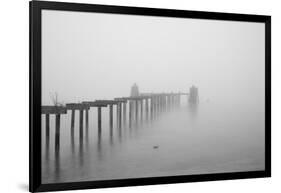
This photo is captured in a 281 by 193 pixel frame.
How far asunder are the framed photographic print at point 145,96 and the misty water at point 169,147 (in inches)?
0.4

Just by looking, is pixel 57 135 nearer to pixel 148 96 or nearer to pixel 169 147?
pixel 148 96

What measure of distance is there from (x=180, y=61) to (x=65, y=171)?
177 cm

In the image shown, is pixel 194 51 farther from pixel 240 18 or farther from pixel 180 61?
pixel 240 18

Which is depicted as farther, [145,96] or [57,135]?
[145,96]

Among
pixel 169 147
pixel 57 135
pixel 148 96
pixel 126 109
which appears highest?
pixel 148 96

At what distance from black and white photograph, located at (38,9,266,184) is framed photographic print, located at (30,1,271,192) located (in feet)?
0.04

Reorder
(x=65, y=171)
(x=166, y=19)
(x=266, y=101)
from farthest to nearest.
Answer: (x=266, y=101)
(x=166, y=19)
(x=65, y=171)

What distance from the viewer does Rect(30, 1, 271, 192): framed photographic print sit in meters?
4.91

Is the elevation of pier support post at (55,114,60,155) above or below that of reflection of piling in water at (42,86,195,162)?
below

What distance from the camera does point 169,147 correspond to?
5312 mm

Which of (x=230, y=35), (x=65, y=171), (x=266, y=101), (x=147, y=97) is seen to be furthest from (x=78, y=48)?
(x=266, y=101)

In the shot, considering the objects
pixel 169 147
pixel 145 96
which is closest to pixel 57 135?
pixel 145 96

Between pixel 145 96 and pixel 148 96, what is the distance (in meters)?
0.04

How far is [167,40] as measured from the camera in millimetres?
5340
